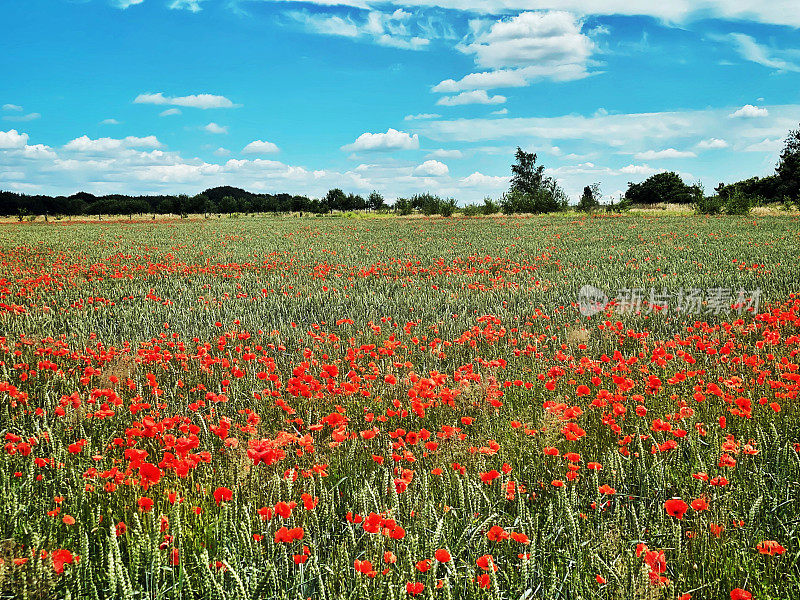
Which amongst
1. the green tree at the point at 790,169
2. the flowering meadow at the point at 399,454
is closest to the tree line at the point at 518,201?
the green tree at the point at 790,169

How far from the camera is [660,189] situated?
282ft

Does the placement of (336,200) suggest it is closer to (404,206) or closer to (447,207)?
(404,206)

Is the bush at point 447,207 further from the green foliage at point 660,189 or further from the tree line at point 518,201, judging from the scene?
the green foliage at point 660,189

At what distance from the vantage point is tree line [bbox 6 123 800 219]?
56.5 m

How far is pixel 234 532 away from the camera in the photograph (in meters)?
2.54

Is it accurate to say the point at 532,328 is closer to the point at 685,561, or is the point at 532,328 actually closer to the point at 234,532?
the point at 685,561

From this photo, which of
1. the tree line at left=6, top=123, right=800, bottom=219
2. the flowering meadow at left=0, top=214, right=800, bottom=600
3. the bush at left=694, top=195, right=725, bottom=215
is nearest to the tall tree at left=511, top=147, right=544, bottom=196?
the tree line at left=6, top=123, right=800, bottom=219

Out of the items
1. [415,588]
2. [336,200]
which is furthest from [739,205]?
[336,200]

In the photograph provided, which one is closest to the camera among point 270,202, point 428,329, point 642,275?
point 428,329

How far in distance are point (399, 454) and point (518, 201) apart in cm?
5804

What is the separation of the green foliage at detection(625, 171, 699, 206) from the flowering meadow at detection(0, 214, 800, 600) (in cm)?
8344

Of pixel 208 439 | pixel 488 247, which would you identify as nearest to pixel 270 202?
pixel 488 247

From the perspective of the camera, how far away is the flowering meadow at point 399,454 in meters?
2.27

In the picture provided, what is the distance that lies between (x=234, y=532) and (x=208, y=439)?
1419mm
